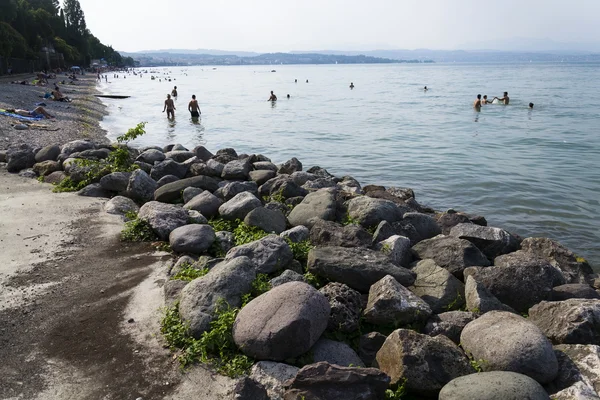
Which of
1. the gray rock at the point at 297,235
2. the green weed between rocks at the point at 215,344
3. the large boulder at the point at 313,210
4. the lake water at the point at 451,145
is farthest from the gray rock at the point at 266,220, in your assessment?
the lake water at the point at 451,145

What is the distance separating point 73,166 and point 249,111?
29.5 metres

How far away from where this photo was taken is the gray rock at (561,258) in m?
7.74

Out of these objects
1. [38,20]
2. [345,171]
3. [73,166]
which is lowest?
[345,171]

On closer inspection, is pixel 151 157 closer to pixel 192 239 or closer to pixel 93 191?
pixel 93 191

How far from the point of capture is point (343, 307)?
5391 mm

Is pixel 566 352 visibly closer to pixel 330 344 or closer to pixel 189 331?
pixel 330 344

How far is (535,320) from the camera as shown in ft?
18.7

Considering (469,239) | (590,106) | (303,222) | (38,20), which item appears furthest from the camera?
(38,20)

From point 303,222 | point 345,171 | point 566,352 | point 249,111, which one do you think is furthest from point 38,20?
point 566,352

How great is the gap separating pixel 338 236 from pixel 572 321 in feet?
10.8

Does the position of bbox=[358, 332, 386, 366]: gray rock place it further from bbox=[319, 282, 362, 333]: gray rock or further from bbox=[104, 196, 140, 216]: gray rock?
bbox=[104, 196, 140, 216]: gray rock

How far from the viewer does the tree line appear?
5566 cm

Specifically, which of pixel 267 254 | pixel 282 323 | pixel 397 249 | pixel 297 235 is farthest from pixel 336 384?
pixel 297 235

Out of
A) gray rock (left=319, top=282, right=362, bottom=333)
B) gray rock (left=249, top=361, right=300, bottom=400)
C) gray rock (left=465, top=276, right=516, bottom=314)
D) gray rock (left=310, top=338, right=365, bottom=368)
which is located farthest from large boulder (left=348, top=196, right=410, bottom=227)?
gray rock (left=249, top=361, right=300, bottom=400)
